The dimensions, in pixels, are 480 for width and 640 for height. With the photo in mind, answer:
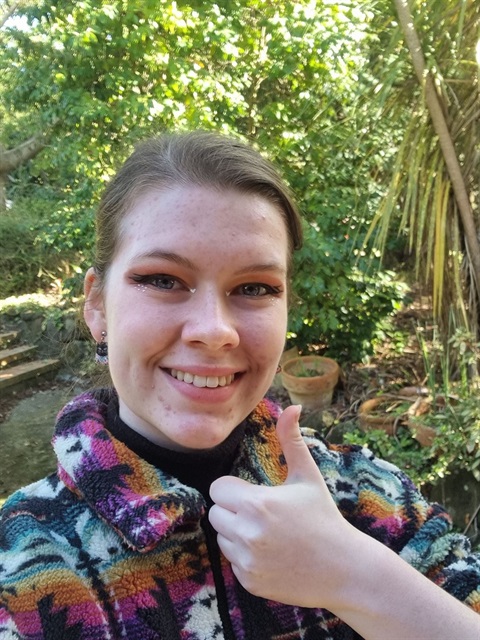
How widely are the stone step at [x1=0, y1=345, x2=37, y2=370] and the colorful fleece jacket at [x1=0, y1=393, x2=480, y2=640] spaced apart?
249 inches

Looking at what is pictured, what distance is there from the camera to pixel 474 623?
2.78 ft

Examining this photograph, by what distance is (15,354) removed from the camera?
707 centimetres

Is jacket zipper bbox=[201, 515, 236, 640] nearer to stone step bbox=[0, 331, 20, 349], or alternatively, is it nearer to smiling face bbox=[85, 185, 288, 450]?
smiling face bbox=[85, 185, 288, 450]

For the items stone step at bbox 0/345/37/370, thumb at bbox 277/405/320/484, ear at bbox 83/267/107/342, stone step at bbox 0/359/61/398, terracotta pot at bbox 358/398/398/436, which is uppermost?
ear at bbox 83/267/107/342

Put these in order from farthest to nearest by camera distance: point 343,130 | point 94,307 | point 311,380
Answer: point 343,130 < point 311,380 < point 94,307

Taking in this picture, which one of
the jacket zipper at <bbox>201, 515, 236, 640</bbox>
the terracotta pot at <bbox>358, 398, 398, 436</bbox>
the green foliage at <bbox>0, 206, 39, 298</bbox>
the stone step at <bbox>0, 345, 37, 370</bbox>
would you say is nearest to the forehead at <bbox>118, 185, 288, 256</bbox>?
the jacket zipper at <bbox>201, 515, 236, 640</bbox>

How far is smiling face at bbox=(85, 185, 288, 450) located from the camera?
99 centimetres

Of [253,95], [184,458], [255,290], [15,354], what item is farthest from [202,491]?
[15,354]

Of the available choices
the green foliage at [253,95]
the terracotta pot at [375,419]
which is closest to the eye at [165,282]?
the terracotta pot at [375,419]

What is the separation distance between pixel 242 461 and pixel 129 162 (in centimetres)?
76

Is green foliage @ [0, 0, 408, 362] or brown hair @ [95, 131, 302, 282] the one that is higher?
green foliage @ [0, 0, 408, 362]

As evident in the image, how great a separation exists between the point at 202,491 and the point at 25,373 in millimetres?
6140

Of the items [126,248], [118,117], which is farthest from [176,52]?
[126,248]

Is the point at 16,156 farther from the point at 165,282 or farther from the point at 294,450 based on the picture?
the point at 294,450
